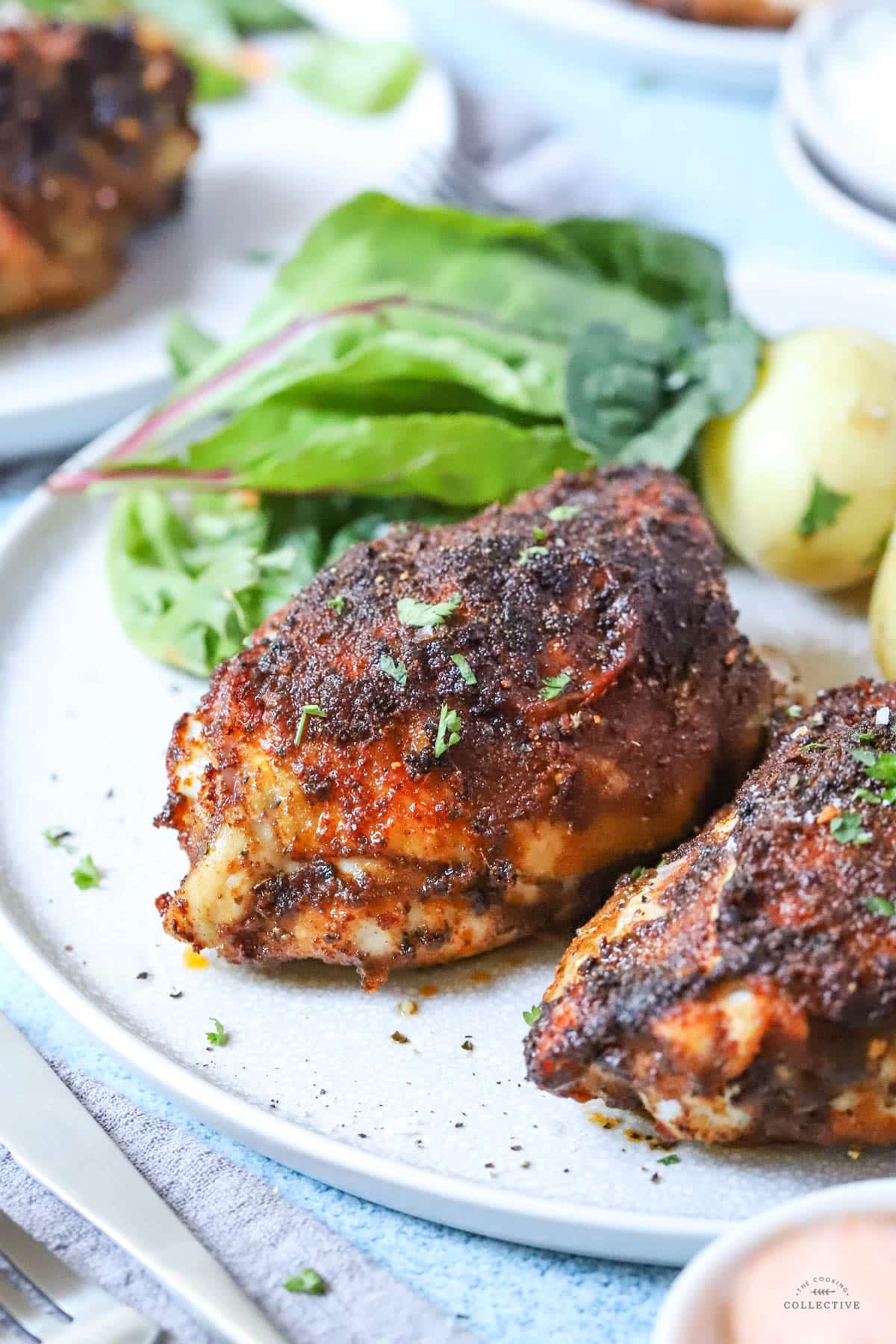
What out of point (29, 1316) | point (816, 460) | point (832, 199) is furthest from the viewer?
point (832, 199)

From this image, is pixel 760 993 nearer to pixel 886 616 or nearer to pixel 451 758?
pixel 451 758

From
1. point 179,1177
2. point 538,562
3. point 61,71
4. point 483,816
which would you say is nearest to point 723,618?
point 538,562

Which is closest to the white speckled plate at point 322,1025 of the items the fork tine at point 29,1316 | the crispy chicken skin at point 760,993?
the crispy chicken skin at point 760,993

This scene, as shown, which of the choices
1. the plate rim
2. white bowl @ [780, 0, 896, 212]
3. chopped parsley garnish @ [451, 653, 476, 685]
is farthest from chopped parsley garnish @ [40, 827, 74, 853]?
the plate rim

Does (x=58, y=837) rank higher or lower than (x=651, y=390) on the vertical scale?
higher

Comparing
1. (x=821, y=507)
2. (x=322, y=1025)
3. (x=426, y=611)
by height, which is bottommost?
(x=821, y=507)

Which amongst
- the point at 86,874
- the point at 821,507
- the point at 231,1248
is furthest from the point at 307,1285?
the point at 821,507

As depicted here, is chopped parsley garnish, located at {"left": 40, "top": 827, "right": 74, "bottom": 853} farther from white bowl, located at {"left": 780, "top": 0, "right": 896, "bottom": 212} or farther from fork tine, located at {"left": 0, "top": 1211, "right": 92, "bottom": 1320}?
white bowl, located at {"left": 780, "top": 0, "right": 896, "bottom": 212}
